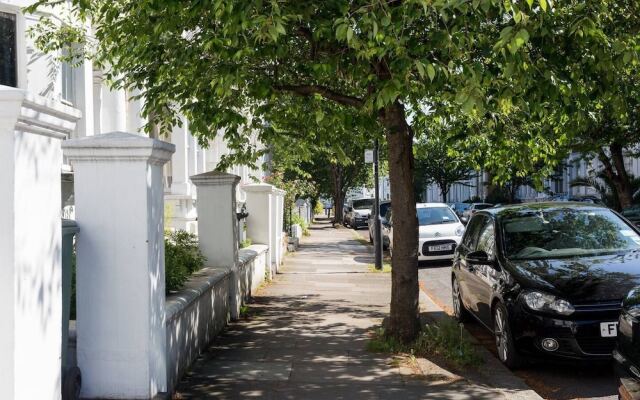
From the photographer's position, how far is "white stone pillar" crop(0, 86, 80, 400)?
3254mm

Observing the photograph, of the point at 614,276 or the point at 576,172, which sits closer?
the point at 614,276

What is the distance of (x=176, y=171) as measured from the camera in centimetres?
1720

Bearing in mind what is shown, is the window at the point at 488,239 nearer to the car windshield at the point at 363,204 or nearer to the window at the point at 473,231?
the window at the point at 473,231

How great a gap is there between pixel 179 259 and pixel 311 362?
204 centimetres

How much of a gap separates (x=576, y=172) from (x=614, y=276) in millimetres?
46262

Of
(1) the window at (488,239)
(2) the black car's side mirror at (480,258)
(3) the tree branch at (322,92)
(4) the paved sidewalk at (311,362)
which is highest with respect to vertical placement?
(3) the tree branch at (322,92)

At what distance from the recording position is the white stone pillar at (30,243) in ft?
10.7

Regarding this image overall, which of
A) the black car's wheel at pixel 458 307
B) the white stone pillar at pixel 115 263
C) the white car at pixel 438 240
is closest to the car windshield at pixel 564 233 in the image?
the black car's wheel at pixel 458 307

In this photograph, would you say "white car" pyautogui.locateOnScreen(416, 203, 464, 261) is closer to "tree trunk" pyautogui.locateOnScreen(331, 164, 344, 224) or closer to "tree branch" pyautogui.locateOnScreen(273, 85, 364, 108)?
"tree branch" pyautogui.locateOnScreen(273, 85, 364, 108)

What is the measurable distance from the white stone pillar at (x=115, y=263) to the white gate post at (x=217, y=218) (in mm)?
4270

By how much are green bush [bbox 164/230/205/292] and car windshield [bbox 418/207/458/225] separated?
33.7 feet

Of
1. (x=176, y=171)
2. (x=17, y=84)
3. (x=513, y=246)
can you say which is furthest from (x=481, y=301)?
(x=176, y=171)

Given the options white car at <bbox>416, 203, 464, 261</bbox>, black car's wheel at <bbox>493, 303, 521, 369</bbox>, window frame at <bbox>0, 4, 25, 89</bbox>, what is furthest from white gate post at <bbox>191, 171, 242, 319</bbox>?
white car at <bbox>416, 203, 464, 261</bbox>

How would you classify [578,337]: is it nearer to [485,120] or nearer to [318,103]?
[485,120]
